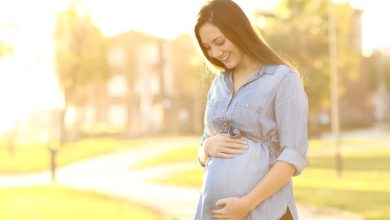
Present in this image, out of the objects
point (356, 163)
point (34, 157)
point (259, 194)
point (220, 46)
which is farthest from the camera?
point (34, 157)

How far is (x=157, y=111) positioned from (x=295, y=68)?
66639 millimetres

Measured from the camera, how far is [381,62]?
248 feet

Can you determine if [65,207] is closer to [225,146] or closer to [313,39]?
[225,146]

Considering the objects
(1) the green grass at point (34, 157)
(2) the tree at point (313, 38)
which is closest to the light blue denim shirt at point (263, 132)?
(1) the green grass at point (34, 157)

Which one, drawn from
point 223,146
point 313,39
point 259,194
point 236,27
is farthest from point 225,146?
point 313,39

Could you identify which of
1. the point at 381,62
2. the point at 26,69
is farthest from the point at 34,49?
the point at 381,62

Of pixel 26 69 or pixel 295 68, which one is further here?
pixel 26 69

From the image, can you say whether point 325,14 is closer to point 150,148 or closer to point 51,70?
point 150,148

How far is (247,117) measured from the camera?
3.01 meters

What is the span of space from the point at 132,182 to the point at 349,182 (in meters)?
6.40

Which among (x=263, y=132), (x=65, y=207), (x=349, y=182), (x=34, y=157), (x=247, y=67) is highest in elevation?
(x=247, y=67)

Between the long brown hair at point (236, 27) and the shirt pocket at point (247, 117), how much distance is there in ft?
0.67

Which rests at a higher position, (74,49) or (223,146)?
(223,146)

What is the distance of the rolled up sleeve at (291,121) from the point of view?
297cm
